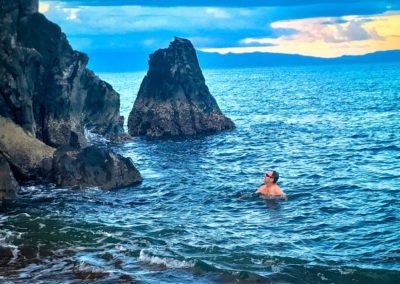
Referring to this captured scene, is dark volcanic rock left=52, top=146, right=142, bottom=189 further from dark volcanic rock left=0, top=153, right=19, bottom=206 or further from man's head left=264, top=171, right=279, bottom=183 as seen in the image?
man's head left=264, top=171, right=279, bottom=183

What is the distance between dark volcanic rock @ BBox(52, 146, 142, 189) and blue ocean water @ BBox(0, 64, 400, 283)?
110 centimetres

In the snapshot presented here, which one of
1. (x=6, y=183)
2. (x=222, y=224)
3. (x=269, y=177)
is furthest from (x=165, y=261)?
(x=6, y=183)

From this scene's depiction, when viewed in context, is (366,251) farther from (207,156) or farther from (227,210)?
(207,156)

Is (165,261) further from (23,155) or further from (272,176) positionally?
(23,155)

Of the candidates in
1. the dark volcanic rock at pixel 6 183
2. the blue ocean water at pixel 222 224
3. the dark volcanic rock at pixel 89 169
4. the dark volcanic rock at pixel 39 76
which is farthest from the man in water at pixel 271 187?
the dark volcanic rock at pixel 39 76

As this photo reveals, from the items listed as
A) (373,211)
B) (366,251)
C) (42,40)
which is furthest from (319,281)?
(42,40)

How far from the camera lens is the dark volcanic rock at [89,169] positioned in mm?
37344

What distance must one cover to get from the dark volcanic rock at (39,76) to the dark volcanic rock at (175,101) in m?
13.0

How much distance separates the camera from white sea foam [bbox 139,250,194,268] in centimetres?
2242

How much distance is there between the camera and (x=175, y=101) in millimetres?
67812

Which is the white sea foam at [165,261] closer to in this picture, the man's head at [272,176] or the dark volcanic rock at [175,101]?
the man's head at [272,176]

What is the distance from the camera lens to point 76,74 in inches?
2071

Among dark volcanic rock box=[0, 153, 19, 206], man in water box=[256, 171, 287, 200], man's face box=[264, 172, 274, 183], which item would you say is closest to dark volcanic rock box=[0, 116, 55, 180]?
dark volcanic rock box=[0, 153, 19, 206]

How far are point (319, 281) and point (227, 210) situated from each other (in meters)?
10.8
